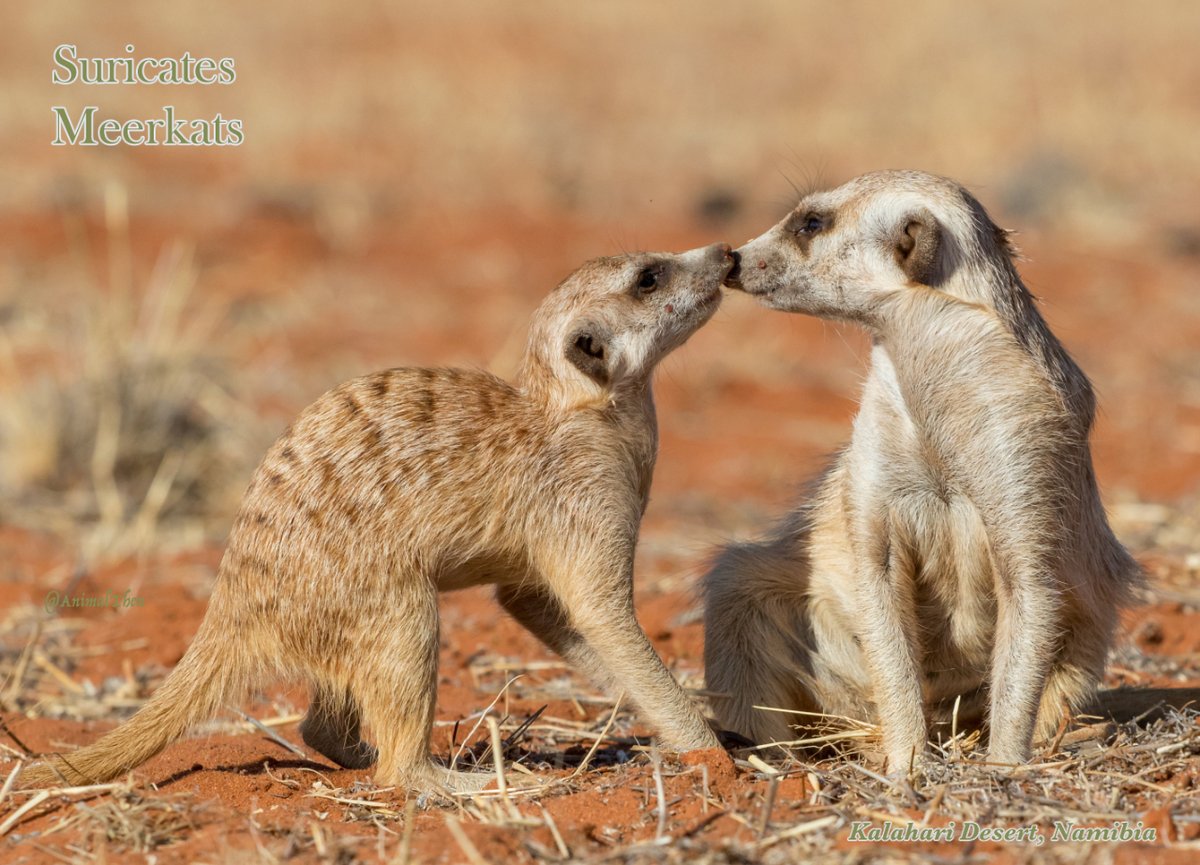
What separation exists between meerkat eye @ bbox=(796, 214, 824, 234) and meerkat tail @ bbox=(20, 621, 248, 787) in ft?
6.88

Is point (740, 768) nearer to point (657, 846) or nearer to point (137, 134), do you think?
point (657, 846)

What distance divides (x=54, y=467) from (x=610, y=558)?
5.45 metres

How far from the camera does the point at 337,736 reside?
4.31 m

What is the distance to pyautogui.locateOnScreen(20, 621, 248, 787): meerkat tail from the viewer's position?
12.3ft

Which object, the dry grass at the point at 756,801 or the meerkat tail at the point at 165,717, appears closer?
the dry grass at the point at 756,801

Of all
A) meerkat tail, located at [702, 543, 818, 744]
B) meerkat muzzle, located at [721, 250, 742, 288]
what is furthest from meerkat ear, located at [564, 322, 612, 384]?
meerkat tail, located at [702, 543, 818, 744]

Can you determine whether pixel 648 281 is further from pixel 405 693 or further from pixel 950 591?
pixel 405 693

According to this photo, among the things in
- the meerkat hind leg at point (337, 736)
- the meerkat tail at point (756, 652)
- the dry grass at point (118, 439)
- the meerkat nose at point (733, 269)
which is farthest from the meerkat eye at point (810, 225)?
the dry grass at point (118, 439)

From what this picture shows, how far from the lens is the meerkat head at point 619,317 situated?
14.7 ft

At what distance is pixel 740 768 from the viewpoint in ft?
12.7

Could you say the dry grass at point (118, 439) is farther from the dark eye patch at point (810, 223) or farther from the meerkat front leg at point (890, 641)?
the meerkat front leg at point (890, 641)

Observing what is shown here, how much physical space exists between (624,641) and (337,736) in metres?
1.00

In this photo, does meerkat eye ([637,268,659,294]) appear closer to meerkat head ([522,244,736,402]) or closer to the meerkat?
meerkat head ([522,244,736,402])

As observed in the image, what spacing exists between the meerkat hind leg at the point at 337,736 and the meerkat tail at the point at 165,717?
30 centimetres
